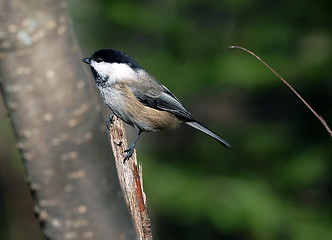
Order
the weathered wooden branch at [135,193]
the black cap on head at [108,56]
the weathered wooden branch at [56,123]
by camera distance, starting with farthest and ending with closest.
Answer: the black cap on head at [108,56] < the weathered wooden branch at [135,193] < the weathered wooden branch at [56,123]

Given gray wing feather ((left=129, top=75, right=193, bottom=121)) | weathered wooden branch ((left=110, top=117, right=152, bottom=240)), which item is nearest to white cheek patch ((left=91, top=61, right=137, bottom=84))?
gray wing feather ((left=129, top=75, right=193, bottom=121))

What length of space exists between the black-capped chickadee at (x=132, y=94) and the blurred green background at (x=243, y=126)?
5.47 feet

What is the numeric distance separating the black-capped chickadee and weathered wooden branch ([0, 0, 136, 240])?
218 centimetres

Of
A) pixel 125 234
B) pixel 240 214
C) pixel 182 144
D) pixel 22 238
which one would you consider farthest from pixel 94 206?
pixel 22 238

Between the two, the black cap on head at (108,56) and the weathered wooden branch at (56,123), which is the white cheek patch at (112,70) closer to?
the black cap on head at (108,56)

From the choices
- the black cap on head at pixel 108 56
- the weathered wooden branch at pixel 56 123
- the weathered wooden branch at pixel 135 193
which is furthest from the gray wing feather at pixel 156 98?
the weathered wooden branch at pixel 56 123

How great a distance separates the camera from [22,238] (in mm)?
6637

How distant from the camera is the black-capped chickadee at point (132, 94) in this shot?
3.38 metres

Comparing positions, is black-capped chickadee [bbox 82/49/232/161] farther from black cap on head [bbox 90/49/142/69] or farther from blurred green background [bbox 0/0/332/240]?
blurred green background [bbox 0/0/332/240]

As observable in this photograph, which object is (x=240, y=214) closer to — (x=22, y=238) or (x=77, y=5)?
(x=22, y=238)

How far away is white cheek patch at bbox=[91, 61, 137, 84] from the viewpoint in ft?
11.0

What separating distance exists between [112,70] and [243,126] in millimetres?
2883

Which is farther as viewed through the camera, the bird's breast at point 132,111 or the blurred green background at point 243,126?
the blurred green background at point 243,126

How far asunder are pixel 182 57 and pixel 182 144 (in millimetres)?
1103
